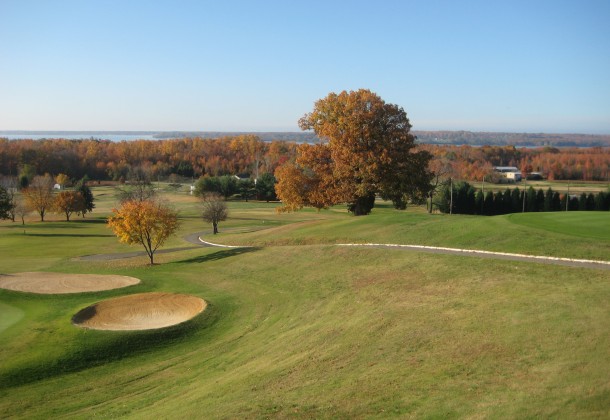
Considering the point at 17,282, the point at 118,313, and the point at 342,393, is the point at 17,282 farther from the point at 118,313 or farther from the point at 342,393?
the point at 342,393

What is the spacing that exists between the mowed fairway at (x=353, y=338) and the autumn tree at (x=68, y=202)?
116ft

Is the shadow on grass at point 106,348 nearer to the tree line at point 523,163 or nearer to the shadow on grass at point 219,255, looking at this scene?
the shadow on grass at point 219,255

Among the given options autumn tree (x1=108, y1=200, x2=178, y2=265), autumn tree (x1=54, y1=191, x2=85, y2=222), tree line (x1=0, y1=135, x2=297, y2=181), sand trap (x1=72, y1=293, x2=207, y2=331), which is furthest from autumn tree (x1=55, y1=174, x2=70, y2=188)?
sand trap (x1=72, y1=293, x2=207, y2=331)

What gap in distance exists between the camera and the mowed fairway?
1385 centimetres

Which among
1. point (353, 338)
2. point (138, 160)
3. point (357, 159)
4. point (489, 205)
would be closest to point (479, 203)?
point (489, 205)

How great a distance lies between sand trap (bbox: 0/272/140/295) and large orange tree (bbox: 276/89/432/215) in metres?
16.9

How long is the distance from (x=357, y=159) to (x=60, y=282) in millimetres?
22327

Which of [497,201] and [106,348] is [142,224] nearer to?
[106,348]

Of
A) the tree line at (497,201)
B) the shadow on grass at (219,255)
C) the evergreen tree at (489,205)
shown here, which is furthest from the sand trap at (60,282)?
the evergreen tree at (489,205)

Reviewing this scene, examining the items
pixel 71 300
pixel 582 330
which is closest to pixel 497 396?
pixel 582 330

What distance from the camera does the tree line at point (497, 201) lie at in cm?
7438

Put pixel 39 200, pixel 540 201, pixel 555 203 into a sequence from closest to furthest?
pixel 39 200, pixel 555 203, pixel 540 201

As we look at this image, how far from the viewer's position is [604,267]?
24047mm

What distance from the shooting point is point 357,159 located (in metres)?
44.2
